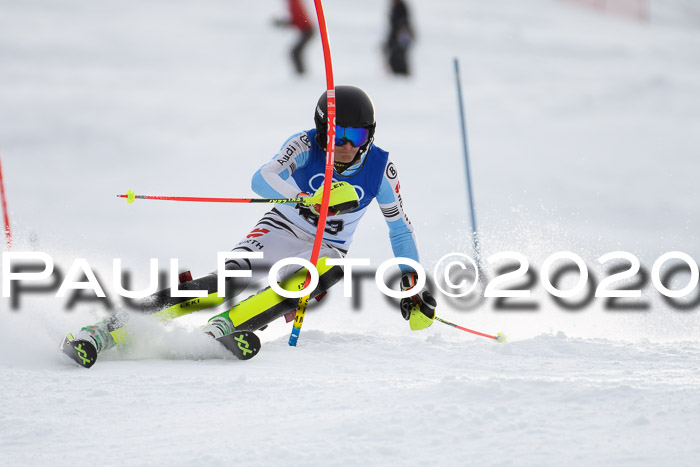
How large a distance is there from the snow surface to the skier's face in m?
0.98

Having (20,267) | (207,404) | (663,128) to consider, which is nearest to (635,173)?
(663,128)

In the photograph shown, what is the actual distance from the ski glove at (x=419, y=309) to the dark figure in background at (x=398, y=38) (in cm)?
1054

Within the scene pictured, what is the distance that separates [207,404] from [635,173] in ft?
34.0

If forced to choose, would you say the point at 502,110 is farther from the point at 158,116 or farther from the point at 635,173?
the point at 158,116

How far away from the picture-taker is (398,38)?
1480 cm

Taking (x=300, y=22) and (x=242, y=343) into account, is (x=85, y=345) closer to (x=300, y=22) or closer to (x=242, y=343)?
(x=242, y=343)

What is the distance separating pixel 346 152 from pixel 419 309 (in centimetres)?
92

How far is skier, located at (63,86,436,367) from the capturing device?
3951 mm

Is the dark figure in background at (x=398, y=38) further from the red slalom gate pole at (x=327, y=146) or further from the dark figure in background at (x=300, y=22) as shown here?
the red slalom gate pole at (x=327, y=146)

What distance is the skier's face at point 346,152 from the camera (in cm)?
432

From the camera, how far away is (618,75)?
1831 centimetres

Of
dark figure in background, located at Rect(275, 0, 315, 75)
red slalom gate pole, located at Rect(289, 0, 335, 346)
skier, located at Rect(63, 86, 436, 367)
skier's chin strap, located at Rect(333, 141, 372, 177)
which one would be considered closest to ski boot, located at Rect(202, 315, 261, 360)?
skier, located at Rect(63, 86, 436, 367)

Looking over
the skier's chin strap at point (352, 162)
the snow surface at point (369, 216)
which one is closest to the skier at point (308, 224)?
the skier's chin strap at point (352, 162)

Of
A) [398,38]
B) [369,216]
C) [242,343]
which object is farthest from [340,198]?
[398,38]
